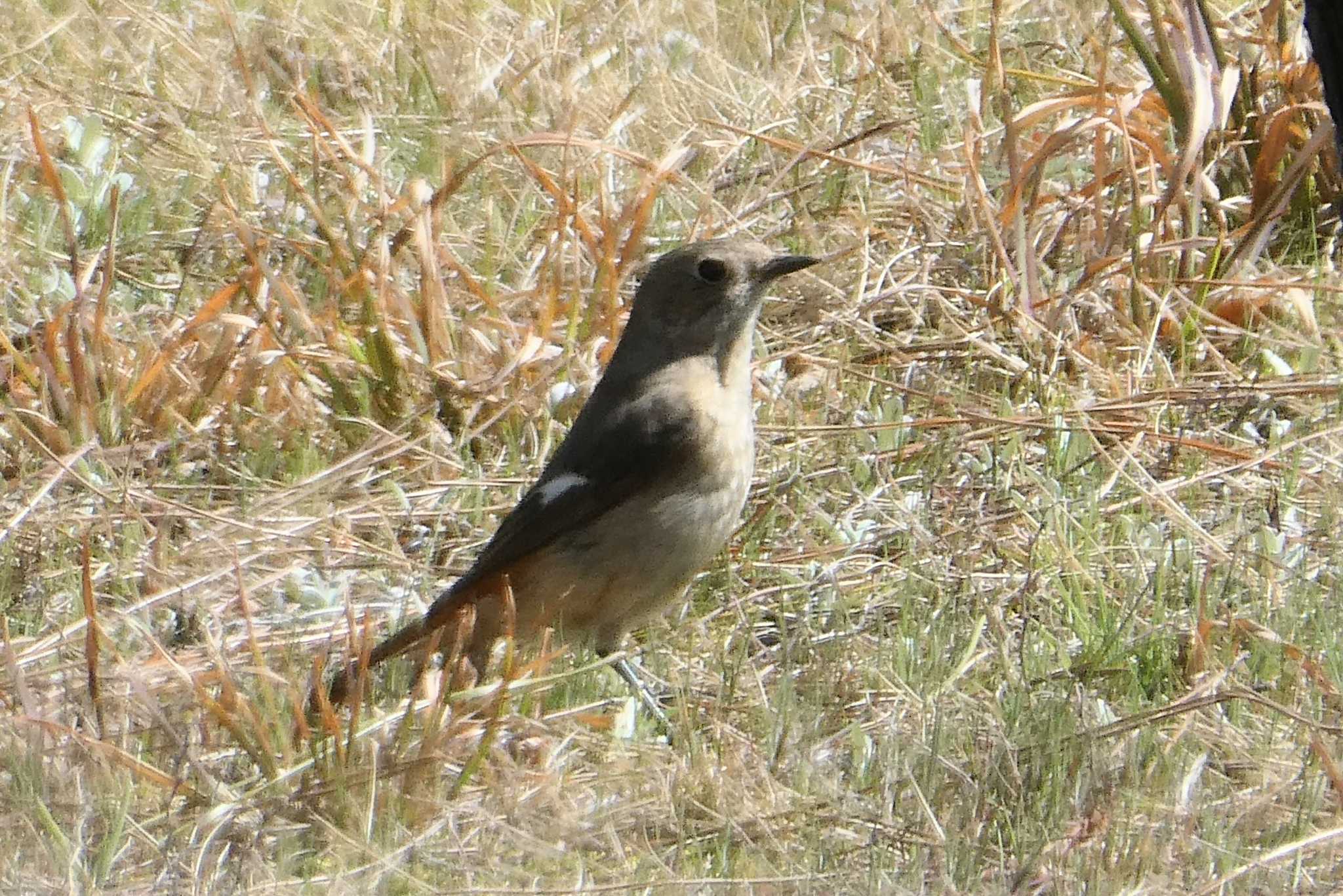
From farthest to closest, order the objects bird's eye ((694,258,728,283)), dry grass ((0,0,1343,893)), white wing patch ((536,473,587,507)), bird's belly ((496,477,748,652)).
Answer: bird's eye ((694,258,728,283))
white wing patch ((536,473,587,507))
bird's belly ((496,477,748,652))
dry grass ((0,0,1343,893))

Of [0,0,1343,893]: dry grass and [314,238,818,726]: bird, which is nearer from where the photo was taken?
[0,0,1343,893]: dry grass

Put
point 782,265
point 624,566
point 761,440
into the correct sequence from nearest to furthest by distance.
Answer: point 624,566 → point 782,265 → point 761,440

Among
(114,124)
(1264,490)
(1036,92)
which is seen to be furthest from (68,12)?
(1264,490)

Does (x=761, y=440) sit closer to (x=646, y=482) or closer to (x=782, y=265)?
(x=782, y=265)

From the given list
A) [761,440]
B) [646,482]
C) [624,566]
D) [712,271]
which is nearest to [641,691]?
[624,566]

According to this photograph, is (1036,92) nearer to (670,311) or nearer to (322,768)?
(670,311)

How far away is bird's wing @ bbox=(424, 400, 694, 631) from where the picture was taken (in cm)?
416

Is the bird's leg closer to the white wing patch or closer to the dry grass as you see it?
the dry grass

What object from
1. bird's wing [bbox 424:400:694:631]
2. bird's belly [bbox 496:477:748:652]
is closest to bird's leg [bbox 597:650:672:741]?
bird's belly [bbox 496:477:748:652]

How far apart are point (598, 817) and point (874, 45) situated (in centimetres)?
396

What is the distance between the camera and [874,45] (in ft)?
21.7

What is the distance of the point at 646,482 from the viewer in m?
4.20

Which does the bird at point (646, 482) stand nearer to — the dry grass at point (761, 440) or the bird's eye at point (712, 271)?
the bird's eye at point (712, 271)

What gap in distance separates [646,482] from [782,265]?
575 mm
